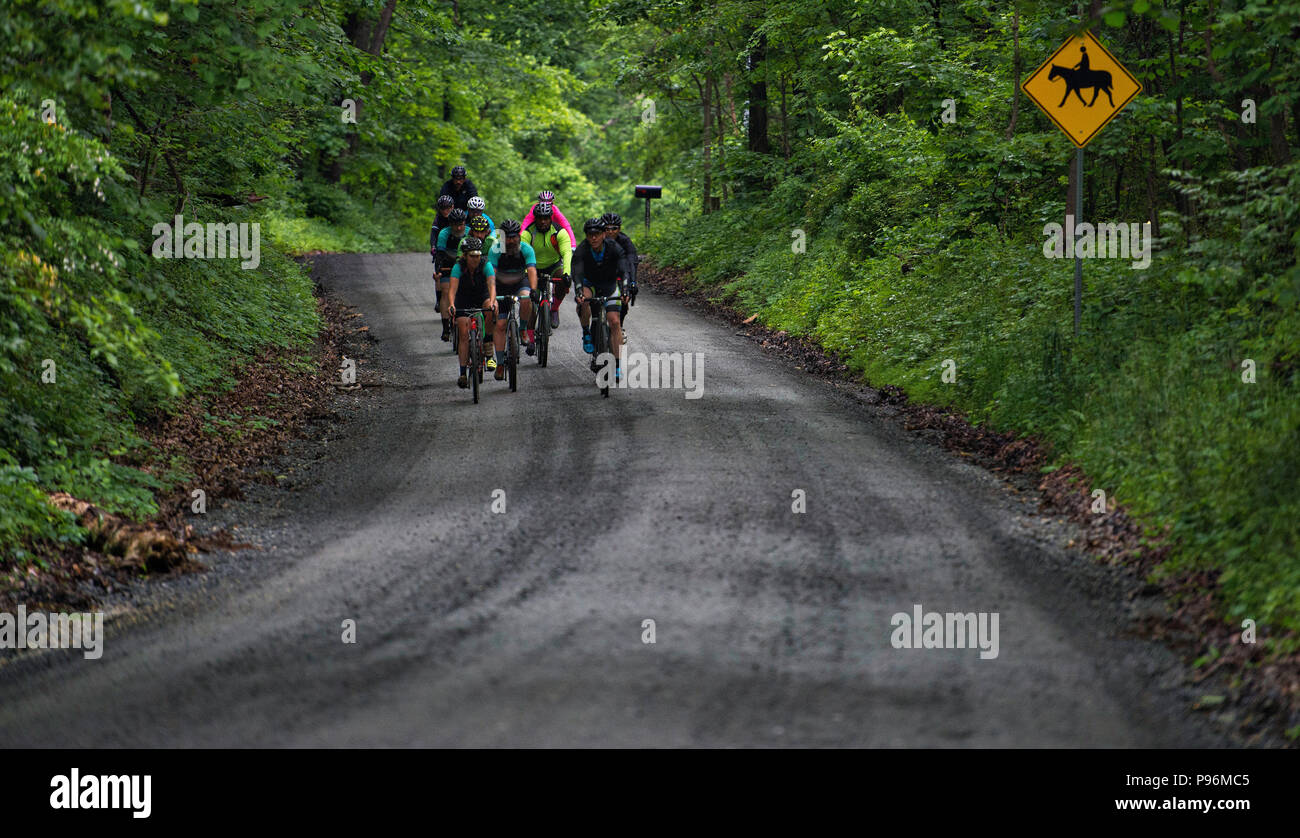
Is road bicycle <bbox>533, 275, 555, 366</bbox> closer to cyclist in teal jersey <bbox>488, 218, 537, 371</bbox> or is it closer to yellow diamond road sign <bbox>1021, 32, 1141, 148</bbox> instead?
cyclist in teal jersey <bbox>488, 218, 537, 371</bbox>

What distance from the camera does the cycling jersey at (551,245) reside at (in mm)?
17047

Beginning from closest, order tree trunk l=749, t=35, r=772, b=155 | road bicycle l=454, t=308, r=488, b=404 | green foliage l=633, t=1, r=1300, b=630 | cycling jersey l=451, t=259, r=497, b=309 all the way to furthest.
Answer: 1. green foliage l=633, t=1, r=1300, b=630
2. road bicycle l=454, t=308, r=488, b=404
3. cycling jersey l=451, t=259, r=497, b=309
4. tree trunk l=749, t=35, r=772, b=155

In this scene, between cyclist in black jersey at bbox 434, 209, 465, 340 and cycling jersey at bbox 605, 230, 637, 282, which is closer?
cycling jersey at bbox 605, 230, 637, 282

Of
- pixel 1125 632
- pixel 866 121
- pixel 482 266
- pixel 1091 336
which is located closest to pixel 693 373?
pixel 482 266

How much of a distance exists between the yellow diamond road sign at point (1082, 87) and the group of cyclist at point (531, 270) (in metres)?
5.15

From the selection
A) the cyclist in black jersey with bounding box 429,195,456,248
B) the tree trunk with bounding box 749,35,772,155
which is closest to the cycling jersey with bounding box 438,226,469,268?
the cyclist in black jersey with bounding box 429,195,456,248

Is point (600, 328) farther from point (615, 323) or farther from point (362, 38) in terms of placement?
point (362, 38)

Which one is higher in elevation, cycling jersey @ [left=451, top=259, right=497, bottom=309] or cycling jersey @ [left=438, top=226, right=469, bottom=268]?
cycling jersey @ [left=438, top=226, right=469, bottom=268]

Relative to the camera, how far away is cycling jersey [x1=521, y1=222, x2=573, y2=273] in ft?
55.9

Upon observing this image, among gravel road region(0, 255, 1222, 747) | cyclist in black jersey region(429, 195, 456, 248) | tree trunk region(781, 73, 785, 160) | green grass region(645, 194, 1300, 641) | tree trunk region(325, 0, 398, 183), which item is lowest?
gravel road region(0, 255, 1222, 747)

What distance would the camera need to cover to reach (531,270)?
15.6m

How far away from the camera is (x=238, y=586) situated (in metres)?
8.27

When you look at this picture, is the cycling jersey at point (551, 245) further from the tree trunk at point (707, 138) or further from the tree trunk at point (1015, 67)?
the tree trunk at point (707, 138)

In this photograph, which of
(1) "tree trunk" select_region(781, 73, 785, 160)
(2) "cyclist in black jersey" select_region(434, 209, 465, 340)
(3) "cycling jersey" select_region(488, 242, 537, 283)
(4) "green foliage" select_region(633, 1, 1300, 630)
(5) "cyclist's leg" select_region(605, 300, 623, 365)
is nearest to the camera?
(4) "green foliage" select_region(633, 1, 1300, 630)
